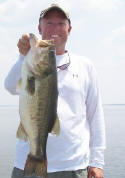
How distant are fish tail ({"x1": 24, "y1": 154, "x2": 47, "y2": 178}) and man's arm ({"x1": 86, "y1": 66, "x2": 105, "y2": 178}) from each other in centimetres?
116

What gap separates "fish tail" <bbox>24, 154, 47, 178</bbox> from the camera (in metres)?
3.99

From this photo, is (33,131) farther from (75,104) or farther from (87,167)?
(87,167)

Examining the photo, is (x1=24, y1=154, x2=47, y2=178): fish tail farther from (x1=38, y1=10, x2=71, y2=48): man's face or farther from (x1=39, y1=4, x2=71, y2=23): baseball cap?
(x1=39, y1=4, x2=71, y2=23): baseball cap

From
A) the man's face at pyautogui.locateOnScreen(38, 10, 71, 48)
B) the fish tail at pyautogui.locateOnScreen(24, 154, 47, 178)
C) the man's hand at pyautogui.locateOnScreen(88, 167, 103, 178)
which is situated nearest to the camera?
the fish tail at pyautogui.locateOnScreen(24, 154, 47, 178)

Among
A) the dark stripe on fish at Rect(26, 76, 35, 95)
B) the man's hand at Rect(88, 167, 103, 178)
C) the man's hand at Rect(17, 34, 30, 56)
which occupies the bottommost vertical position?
the man's hand at Rect(88, 167, 103, 178)

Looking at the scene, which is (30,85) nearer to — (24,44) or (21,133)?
(24,44)

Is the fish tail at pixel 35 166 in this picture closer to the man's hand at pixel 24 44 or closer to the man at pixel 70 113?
the man at pixel 70 113

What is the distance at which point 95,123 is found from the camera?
200 inches

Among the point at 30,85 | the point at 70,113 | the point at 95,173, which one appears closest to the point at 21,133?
the point at 30,85

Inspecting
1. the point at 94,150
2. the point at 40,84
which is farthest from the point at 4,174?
the point at 40,84

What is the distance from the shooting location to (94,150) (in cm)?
503

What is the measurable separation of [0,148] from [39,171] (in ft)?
89.0

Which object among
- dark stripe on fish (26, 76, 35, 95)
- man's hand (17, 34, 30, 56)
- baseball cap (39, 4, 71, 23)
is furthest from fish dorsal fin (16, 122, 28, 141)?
baseball cap (39, 4, 71, 23)

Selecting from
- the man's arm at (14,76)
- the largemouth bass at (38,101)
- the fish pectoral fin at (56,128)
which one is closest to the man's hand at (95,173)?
the largemouth bass at (38,101)
